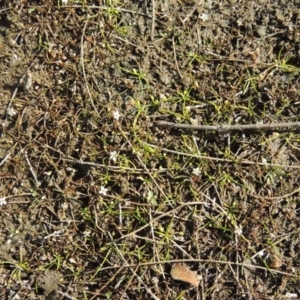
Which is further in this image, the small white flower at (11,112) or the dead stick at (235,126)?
the small white flower at (11,112)

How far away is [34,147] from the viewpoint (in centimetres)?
322

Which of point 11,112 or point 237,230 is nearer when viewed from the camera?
point 237,230

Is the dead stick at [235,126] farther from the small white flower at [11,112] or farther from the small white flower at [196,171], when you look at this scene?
the small white flower at [11,112]

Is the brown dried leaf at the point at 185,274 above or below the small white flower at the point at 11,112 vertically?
below

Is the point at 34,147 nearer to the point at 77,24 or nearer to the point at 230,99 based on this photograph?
the point at 77,24

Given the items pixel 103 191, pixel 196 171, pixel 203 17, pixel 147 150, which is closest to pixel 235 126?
pixel 196 171

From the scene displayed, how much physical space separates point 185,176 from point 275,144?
571 mm

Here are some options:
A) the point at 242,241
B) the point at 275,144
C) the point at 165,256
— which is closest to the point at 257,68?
the point at 275,144

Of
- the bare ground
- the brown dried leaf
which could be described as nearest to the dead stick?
the bare ground

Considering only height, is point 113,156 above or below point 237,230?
above

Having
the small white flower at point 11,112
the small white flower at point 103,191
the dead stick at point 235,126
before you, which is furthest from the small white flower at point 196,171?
the small white flower at point 11,112

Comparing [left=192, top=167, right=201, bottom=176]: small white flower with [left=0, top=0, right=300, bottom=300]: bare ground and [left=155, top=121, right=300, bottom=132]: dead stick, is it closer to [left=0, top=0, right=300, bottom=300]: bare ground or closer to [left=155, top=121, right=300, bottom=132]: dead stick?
[left=0, top=0, right=300, bottom=300]: bare ground

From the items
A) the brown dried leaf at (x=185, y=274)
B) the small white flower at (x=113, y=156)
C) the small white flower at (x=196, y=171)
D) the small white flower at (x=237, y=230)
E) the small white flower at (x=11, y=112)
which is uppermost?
the small white flower at (x=11, y=112)

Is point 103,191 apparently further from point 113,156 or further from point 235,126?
point 235,126
